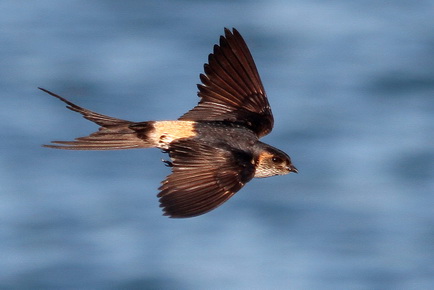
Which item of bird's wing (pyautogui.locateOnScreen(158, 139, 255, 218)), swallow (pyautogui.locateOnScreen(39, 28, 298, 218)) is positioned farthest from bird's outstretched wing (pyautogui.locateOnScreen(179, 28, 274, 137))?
bird's wing (pyautogui.locateOnScreen(158, 139, 255, 218))

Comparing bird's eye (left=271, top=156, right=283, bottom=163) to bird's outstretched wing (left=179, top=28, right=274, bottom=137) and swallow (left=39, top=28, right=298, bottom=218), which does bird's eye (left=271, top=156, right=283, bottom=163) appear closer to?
swallow (left=39, top=28, right=298, bottom=218)

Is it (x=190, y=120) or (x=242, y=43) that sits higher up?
(x=242, y=43)

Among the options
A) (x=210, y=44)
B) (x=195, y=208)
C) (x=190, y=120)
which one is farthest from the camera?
(x=210, y=44)

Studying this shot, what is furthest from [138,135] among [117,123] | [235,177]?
[235,177]

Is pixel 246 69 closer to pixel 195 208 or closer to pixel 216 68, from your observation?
pixel 216 68

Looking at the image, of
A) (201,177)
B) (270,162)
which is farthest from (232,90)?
(201,177)

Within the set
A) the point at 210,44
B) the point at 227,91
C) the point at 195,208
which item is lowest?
the point at 195,208

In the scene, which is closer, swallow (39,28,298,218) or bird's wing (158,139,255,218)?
bird's wing (158,139,255,218)

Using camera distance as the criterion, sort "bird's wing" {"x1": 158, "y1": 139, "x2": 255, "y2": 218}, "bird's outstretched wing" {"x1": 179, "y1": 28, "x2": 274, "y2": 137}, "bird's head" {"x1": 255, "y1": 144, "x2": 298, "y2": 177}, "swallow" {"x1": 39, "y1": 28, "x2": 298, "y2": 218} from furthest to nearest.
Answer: "bird's outstretched wing" {"x1": 179, "y1": 28, "x2": 274, "y2": 137}
"bird's head" {"x1": 255, "y1": 144, "x2": 298, "y2": 177}
"swallow" {"x1": 39, "y1": 28, "x2": 298, "y2": 218}
"bird's wing" {"x1": 158, "y1": 139, "x2": 255, "y2": 218}

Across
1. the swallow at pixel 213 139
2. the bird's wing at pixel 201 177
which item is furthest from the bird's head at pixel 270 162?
the bird's wing at pixel 201 177

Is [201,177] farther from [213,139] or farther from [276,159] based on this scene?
[276,159]
